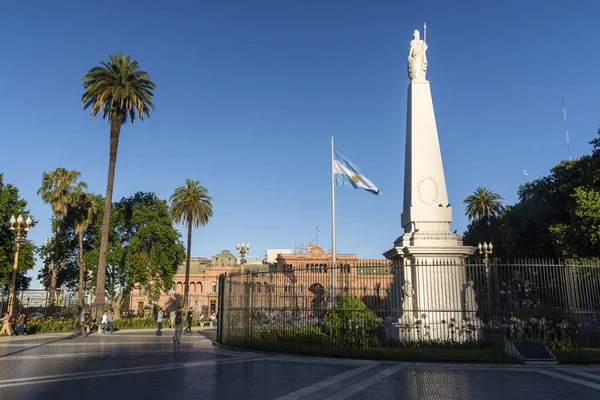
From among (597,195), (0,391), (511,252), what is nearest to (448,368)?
(0,391)

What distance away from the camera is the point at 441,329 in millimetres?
15195

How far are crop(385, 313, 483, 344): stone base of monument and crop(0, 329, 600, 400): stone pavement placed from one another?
99.8 inches

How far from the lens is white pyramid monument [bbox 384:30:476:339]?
15539mm

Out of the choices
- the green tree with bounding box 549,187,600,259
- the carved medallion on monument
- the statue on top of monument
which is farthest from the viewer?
the green tree with bounding box 549,187,600,259

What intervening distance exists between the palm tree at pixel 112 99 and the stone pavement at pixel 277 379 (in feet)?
60.8

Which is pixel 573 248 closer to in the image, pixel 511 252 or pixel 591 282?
pixel 511 252

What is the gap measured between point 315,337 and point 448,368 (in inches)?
201

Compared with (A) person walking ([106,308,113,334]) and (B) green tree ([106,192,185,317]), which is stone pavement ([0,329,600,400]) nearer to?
(A) person walking ([106,308,113,334])

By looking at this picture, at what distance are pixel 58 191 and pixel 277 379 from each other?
1488 inches

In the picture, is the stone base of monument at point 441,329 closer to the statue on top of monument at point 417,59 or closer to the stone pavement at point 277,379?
the stone pavement at point 277,379

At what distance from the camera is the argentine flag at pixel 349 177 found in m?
23.6

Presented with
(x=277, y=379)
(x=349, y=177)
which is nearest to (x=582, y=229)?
(x=349, y=177)

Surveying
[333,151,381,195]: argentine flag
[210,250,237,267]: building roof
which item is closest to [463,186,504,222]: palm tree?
[333,151,381,195]: argentine flag

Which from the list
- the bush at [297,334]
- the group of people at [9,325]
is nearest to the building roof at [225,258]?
the group of people at [9,325]
